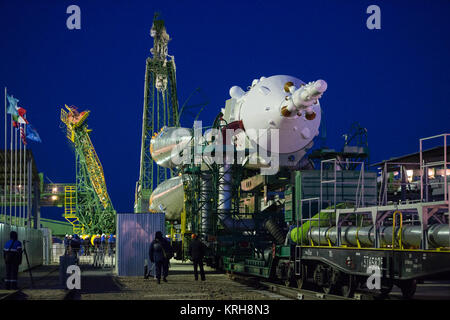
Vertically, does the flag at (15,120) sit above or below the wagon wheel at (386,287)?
above

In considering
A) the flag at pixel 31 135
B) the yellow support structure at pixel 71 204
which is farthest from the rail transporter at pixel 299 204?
the yellow support structure at pixel 71 204

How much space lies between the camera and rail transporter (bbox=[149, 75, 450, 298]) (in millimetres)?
13117

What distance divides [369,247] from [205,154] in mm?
13183

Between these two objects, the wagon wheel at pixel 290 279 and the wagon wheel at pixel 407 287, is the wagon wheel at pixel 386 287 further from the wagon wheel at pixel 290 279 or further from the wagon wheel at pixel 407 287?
the wagon wheel at pixel 290 279

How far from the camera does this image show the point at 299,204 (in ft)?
64.1

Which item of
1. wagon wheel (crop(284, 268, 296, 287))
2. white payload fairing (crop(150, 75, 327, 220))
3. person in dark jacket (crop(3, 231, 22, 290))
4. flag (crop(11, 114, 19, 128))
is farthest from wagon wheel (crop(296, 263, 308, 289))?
flag (crop(11, 114, 19, 128))

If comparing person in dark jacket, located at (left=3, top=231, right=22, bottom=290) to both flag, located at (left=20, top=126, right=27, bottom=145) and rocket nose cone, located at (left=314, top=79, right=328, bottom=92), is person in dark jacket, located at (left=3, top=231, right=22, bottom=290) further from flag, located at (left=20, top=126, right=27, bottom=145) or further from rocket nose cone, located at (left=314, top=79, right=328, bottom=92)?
flag, located at (left=20, top=126, right=27, bottom=145)

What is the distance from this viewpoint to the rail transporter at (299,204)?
13117 millimetres

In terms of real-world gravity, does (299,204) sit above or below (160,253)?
above

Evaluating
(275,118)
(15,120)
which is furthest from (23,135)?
(275,118)

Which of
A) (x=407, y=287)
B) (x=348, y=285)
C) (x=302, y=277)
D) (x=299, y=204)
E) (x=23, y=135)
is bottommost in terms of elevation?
(x=302, y=277)

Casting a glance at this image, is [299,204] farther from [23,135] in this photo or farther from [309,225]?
[23,135]
